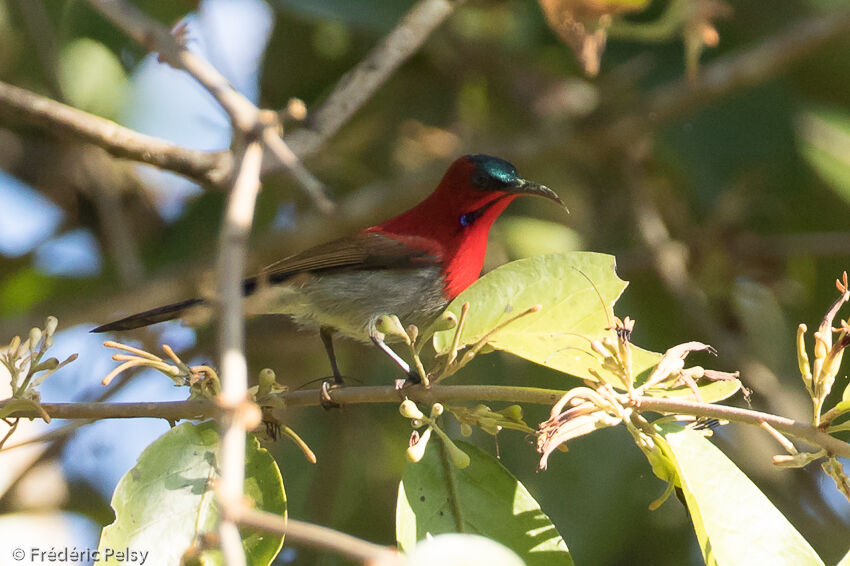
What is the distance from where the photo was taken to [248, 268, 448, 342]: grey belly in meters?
3.80

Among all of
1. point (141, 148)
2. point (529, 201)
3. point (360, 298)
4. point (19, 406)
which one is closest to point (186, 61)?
point (19, 406)

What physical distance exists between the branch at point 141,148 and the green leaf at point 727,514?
5.42 ft

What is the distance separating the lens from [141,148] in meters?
3.07

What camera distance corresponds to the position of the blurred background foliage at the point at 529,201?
4.57 metres

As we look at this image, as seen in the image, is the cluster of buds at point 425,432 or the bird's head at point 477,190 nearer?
the cluster of buds at point 425,432

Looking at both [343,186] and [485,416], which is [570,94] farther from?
[485,416]

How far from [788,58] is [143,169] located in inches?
141

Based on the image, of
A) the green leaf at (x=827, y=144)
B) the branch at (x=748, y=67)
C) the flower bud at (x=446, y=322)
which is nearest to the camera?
the flower bud at (x=446, y=322)

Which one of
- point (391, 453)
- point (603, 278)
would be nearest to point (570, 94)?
point (391, 453)

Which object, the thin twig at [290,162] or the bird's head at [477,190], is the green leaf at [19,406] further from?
the bird's head at [477,190]

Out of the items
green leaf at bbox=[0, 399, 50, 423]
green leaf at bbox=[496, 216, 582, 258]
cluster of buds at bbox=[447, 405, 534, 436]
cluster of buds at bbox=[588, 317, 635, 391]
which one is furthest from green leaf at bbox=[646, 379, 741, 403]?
green leaf at bbox=[496, 216, 582, 258]

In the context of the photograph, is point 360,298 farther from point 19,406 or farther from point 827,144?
point 827,144

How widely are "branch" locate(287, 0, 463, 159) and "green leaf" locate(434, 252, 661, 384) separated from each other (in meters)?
1.41

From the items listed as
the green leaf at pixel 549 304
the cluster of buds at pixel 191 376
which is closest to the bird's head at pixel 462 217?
the green leaf at pixel 549 304
